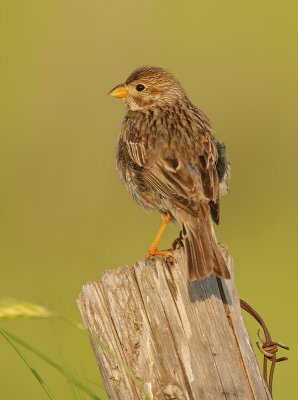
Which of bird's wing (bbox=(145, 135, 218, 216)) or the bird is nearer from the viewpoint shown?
the bird

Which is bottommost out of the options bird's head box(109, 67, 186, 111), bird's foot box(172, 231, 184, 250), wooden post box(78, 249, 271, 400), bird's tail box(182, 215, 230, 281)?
wooden post box(78, 249, 271, 400)

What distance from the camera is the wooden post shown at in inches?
170

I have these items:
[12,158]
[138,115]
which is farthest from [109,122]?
[138,115]

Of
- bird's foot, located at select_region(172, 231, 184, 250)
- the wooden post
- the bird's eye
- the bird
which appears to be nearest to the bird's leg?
the bird

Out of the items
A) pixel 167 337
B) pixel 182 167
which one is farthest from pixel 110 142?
pixel 167 337

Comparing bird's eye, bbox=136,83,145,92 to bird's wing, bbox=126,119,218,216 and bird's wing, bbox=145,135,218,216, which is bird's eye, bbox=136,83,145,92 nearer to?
bird's wing, bbox=126,119,218,216

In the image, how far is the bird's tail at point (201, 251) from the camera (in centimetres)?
455

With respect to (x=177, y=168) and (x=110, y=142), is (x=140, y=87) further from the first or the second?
(x=110, y=142)

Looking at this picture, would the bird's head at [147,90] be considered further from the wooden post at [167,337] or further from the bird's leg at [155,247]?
the wooden post at [167,337]

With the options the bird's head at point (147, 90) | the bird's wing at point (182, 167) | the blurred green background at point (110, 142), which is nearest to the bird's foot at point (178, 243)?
the bird's wing at point (182, 167)

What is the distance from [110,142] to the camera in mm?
11961

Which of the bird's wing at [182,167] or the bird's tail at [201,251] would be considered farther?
the bird's wing at [182,167]

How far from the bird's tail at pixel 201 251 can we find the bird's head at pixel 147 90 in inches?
86.3

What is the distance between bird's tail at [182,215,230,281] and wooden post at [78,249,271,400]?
3.4 inches
